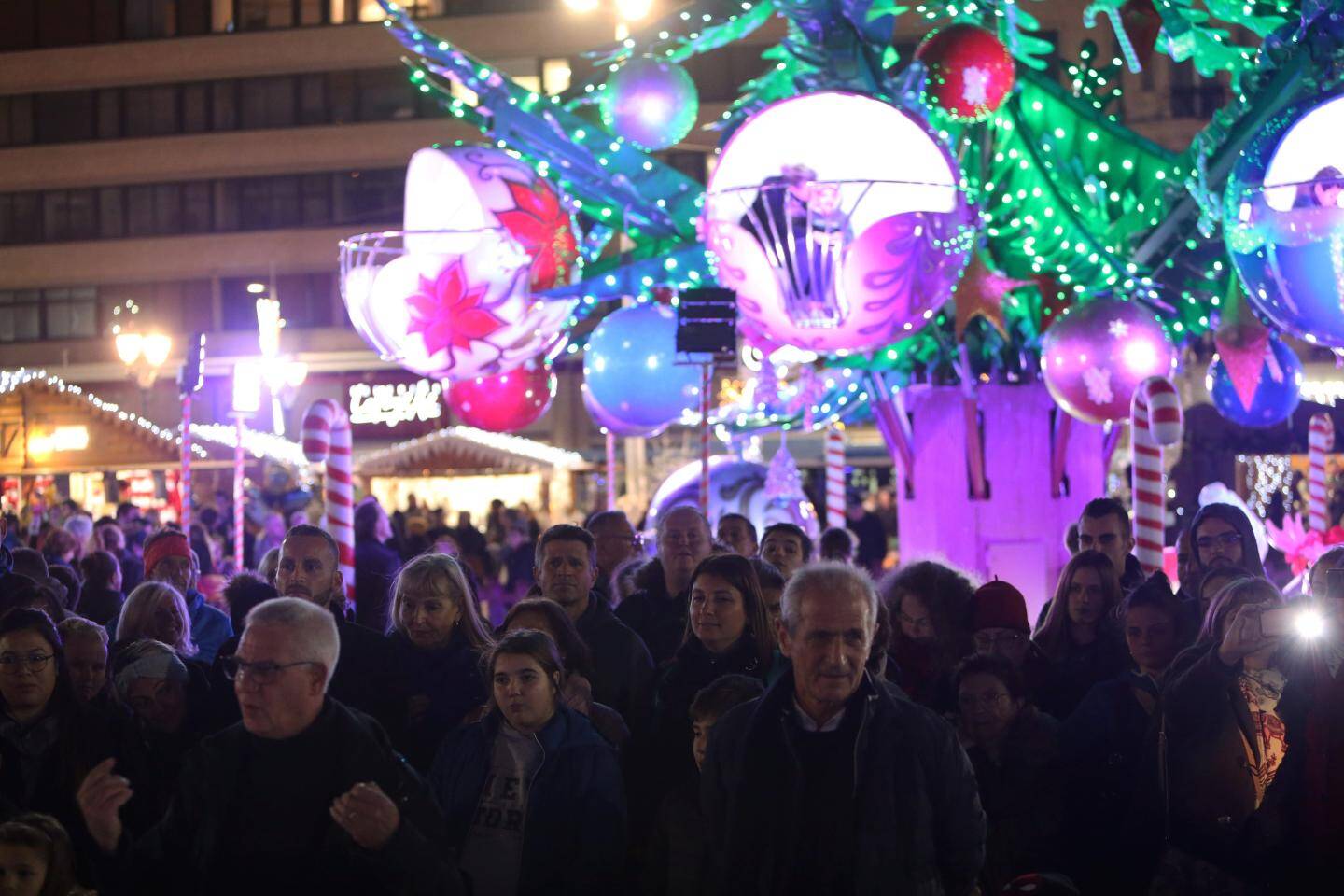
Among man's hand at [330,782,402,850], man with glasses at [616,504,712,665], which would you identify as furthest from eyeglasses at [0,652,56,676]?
man with glasses at [616,504,712,665]

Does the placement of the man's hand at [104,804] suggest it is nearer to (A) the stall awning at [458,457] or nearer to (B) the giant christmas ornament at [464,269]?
(B) the giant christmas ornament at [464,269]

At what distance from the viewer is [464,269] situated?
1129 cm

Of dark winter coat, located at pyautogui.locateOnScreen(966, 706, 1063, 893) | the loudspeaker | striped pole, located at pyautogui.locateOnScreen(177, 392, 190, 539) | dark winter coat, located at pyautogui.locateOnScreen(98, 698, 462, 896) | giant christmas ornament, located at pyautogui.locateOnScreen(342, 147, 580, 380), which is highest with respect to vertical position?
giant christmas ornament, located at pyautogui.locateOnScreen(342, 147, 580, 380)

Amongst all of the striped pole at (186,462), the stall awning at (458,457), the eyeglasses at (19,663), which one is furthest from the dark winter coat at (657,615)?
the stall awning at (458,457)

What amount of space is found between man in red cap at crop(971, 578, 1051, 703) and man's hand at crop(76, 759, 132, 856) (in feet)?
10.7

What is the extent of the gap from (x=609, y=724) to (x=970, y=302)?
26.0 ft

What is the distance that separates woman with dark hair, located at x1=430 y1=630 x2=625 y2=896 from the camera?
4.98 metres

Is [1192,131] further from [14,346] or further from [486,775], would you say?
[486,775]

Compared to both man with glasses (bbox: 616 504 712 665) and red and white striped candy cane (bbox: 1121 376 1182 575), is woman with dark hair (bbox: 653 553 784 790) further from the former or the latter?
red and white striped candy cane (bbox: 1121 376 1182 575)

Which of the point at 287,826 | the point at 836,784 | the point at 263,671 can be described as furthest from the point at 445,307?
the point at 836,784

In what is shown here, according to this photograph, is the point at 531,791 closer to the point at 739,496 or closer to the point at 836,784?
the point at 836,784

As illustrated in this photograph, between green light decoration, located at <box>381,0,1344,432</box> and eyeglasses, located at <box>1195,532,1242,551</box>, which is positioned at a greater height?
green light decoration, located at <box>381,0,1344,432</box>

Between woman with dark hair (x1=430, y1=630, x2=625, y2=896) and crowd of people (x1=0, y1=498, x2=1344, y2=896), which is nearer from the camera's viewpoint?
crowd of people (x1=0, y1=498, x2=1344, y2=896)

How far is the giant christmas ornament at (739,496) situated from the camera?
14.5 m
